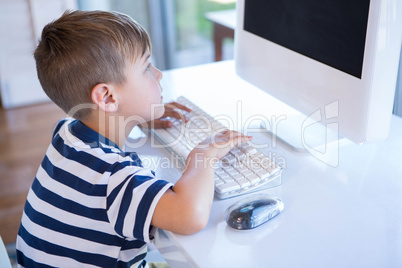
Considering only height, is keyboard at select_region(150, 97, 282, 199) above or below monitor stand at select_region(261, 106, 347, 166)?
above

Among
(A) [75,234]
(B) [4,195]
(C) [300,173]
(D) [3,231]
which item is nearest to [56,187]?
(A) [75,234]

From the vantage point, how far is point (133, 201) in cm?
71

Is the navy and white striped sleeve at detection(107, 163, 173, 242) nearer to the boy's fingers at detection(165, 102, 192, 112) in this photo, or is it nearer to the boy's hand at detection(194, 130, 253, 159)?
the boy's hand at detection(194, 130, 253, 159)

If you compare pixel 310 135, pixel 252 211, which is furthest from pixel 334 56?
pixel 252 211

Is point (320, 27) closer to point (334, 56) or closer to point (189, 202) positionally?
point (334, 56)

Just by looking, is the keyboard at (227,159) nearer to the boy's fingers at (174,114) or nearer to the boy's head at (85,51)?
the boy's fingers at (174,114)

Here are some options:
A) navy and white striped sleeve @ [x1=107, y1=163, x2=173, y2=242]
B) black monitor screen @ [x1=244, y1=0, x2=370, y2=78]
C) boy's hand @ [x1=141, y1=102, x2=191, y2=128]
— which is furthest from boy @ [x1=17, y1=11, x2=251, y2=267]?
black monitor screen @ [x1=244, y1=0, x2=370, y2=78]

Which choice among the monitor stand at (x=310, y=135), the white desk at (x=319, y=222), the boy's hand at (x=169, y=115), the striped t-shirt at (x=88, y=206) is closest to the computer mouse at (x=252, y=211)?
the white desk at (x=319, y=222)

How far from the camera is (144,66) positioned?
878mm

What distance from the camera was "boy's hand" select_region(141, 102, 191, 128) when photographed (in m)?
1.05

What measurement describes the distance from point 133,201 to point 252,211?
19 centimetres

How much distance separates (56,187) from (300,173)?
45 centimetres

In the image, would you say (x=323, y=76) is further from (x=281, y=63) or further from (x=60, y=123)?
(x=60, y=123)

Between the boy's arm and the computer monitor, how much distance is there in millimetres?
281
